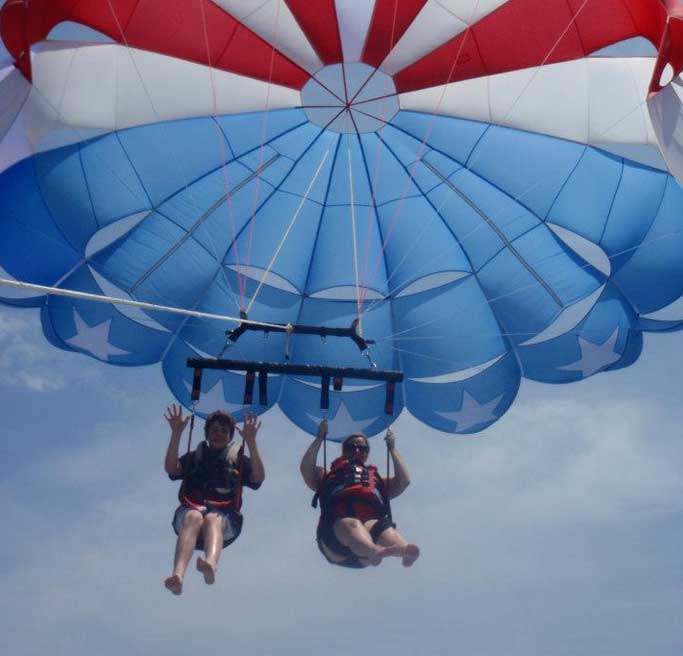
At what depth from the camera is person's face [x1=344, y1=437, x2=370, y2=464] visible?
23.5 feet

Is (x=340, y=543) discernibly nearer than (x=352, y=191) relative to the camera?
Yes

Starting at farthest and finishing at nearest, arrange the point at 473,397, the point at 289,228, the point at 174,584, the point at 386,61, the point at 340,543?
the point at 473,397, the point at 289,228, the point at 386,61, the point at 340,543, the point at 174,584

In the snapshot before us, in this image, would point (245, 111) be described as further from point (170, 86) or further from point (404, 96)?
point (404, 96)

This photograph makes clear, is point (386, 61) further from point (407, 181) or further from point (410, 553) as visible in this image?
point (410, 553)

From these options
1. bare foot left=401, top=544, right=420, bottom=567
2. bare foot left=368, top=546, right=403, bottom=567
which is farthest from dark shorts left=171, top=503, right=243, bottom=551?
bare foot left=401, top=544, right=420, bottom=567

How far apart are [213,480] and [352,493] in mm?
931

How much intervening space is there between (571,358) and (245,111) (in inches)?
121

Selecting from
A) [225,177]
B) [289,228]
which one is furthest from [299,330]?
[225,177]

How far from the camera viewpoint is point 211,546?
20.3 ft

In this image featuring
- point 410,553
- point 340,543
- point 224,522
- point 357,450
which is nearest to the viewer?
point 410,553

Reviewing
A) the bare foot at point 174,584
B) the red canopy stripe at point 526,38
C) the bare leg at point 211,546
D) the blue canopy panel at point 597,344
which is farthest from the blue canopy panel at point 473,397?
the bare foot at point 174,584

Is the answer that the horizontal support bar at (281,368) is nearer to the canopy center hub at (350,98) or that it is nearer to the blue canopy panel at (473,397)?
the blue canopy panel at (473,397)

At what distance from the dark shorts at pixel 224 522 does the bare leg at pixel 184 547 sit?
0.18 feet

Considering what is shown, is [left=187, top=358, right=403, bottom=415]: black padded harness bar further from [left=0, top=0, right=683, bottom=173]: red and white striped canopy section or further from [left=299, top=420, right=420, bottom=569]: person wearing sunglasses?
[left=0, top=0, right=683, bottom=173]: red and white striped canopy section
